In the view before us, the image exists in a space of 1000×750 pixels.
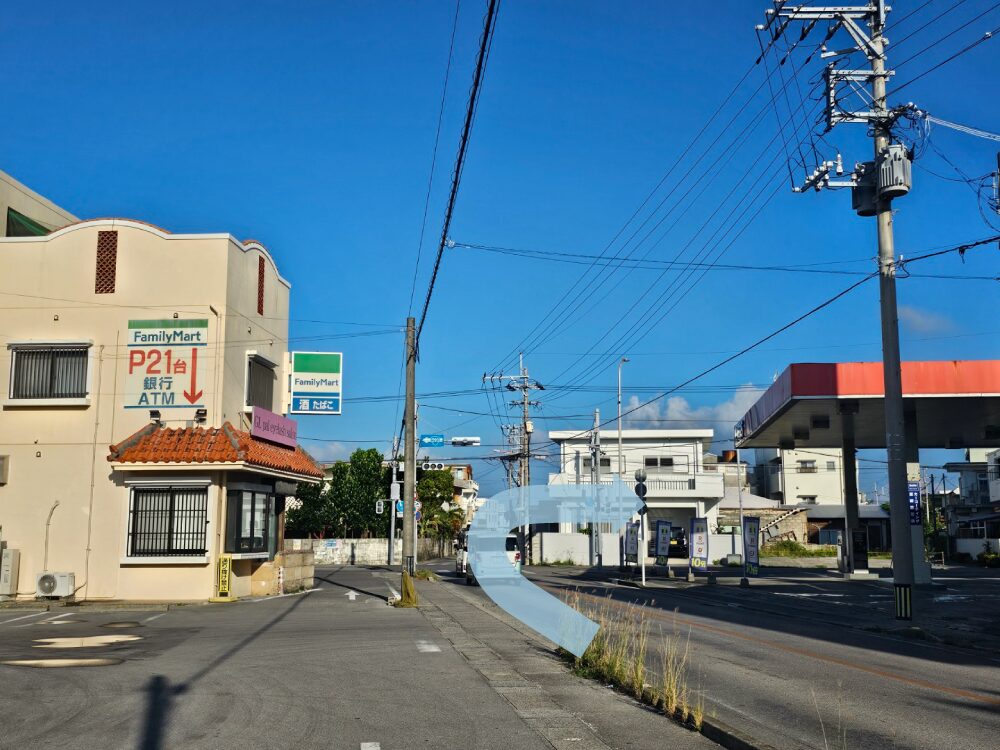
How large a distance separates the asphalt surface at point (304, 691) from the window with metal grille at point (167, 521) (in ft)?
16.3

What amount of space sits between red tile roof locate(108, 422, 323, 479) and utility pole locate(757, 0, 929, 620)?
1568 centimetres

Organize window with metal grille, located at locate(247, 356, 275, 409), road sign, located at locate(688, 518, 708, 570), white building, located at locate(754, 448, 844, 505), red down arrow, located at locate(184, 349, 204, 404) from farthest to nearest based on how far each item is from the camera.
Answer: white building, located at locate(754, 448, 844, 505) → road sign, located at locate(688, 518, 708, 570) → window with metal grille, located at locate(247, 356, 275, 409) → red down arrow, located at locate(184, 349, 204, 404)

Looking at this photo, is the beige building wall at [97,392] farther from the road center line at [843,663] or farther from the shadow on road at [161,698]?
the road center line at [843,663]

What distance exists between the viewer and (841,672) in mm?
12414

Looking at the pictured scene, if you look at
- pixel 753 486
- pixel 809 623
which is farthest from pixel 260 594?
pixel 753 486

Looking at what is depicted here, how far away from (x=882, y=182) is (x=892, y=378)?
15.4 feet

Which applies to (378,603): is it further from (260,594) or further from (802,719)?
(802,719)

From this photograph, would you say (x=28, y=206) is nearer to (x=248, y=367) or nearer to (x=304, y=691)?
(x=248, y=367)

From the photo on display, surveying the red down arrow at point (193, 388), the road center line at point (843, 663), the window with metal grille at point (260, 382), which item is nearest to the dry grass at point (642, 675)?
the road center line at point (843, 663)

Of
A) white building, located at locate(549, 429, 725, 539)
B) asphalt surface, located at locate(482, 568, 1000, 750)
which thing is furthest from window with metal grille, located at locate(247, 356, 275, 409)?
white building, located at locate(549, 429, 725, 539)

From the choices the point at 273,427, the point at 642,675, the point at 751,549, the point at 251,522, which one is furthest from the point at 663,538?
the point at 642,675

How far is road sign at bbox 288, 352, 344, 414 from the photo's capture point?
28484 millimetres

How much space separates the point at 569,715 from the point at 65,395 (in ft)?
66.8

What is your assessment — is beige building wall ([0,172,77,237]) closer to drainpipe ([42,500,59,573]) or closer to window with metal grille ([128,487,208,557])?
drainpipe ([42,500,59,573])
